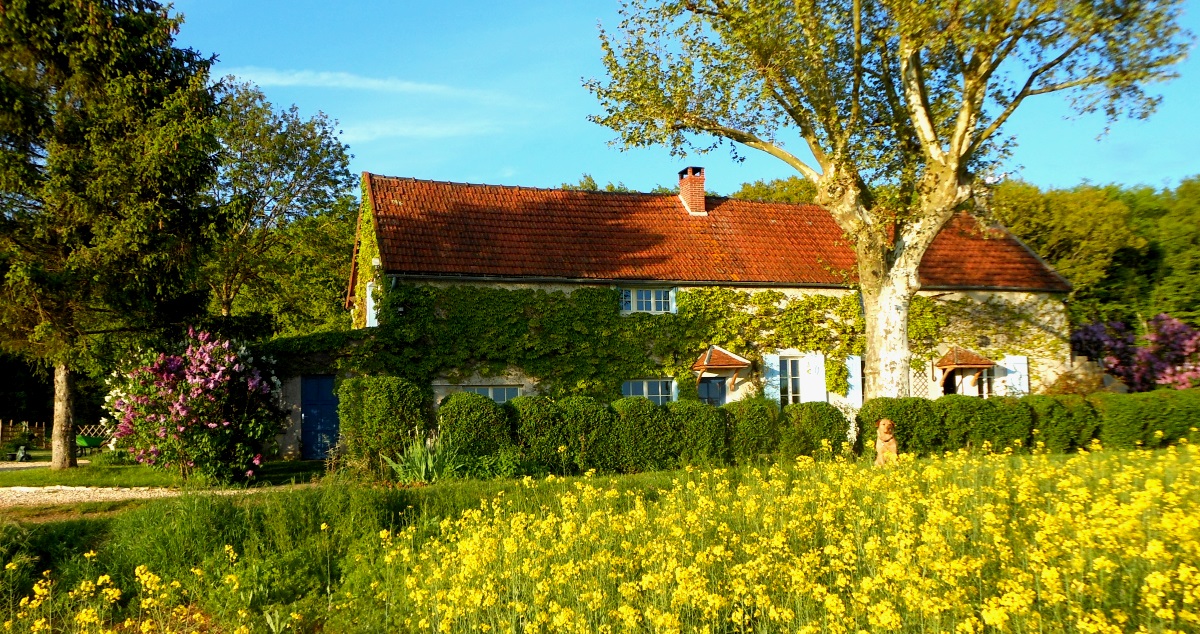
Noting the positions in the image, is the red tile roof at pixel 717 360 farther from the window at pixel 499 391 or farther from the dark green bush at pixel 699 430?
the dark green bush at pixel 699 430

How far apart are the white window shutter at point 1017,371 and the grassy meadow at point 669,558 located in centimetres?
1485

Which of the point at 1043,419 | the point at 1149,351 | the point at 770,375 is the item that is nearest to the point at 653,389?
the point at 770,375

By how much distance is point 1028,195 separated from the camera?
1189 inches

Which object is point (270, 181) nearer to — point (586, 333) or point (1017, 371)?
point (586, 333)

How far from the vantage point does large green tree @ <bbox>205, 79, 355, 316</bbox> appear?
2944cm

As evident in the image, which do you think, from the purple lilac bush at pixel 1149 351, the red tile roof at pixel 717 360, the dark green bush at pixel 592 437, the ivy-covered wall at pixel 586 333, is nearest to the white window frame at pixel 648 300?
the ivy-covered wall at pixel 586 333

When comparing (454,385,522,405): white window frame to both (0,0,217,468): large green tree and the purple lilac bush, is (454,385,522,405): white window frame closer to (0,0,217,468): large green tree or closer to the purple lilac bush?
(0,0,217,468): large green tree

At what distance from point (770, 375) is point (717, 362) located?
6.97ft

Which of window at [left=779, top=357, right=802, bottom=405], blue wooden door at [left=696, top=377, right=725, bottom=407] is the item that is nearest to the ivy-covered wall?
window at [left=779, top=357, right=802, bottom=405]

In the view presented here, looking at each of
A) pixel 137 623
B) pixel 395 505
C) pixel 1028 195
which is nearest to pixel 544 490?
pixel 395 505

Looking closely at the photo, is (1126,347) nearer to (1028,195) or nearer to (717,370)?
(1028,195)

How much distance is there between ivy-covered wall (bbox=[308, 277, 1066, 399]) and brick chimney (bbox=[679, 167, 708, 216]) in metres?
3.43

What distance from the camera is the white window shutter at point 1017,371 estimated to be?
24.4m

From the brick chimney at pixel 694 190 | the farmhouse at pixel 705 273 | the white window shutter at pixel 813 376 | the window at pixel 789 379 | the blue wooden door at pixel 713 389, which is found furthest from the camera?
the brick chimney at pixel 694 190
